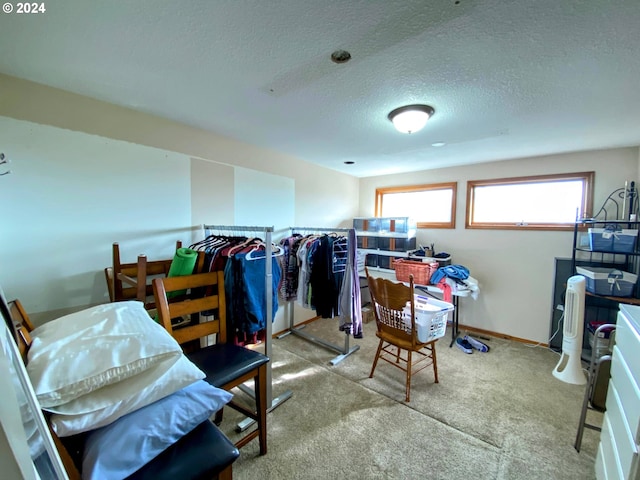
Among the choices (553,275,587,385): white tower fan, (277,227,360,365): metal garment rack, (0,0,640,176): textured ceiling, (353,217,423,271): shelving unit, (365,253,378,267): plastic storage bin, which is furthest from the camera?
(365,253,378,267): plastic storage bin

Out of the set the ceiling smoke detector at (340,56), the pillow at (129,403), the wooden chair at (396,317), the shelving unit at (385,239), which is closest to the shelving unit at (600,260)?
the shelving unit at (385,239)

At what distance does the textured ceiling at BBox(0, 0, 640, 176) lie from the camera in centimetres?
110

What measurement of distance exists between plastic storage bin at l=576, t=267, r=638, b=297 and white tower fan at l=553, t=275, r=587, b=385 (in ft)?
0.86

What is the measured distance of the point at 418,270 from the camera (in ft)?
10.9

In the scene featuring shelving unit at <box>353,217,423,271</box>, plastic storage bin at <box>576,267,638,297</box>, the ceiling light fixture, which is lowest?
plastic storage bin at <box>576,267,638,297</box>

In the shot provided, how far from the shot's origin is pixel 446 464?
160cm

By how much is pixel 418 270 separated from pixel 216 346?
253 centimetres

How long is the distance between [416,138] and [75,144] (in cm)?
285

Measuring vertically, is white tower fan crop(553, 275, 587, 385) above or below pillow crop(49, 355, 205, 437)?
below

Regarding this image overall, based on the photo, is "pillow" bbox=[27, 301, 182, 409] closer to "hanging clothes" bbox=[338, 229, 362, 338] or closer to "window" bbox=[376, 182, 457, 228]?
"hanging clothes" bbox=[338, 229, 362, 338]

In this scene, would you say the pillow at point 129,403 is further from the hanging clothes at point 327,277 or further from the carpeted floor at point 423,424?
the hanging clothes at point 327,277

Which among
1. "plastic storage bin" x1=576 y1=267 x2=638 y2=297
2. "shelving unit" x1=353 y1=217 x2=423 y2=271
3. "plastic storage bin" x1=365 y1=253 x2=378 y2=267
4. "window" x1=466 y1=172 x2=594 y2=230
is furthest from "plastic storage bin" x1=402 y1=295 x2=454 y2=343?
"window" x1=466 y1=172 x2=594 y2=230

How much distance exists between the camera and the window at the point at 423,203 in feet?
12.7

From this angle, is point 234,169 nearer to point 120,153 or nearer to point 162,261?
point 120,153
